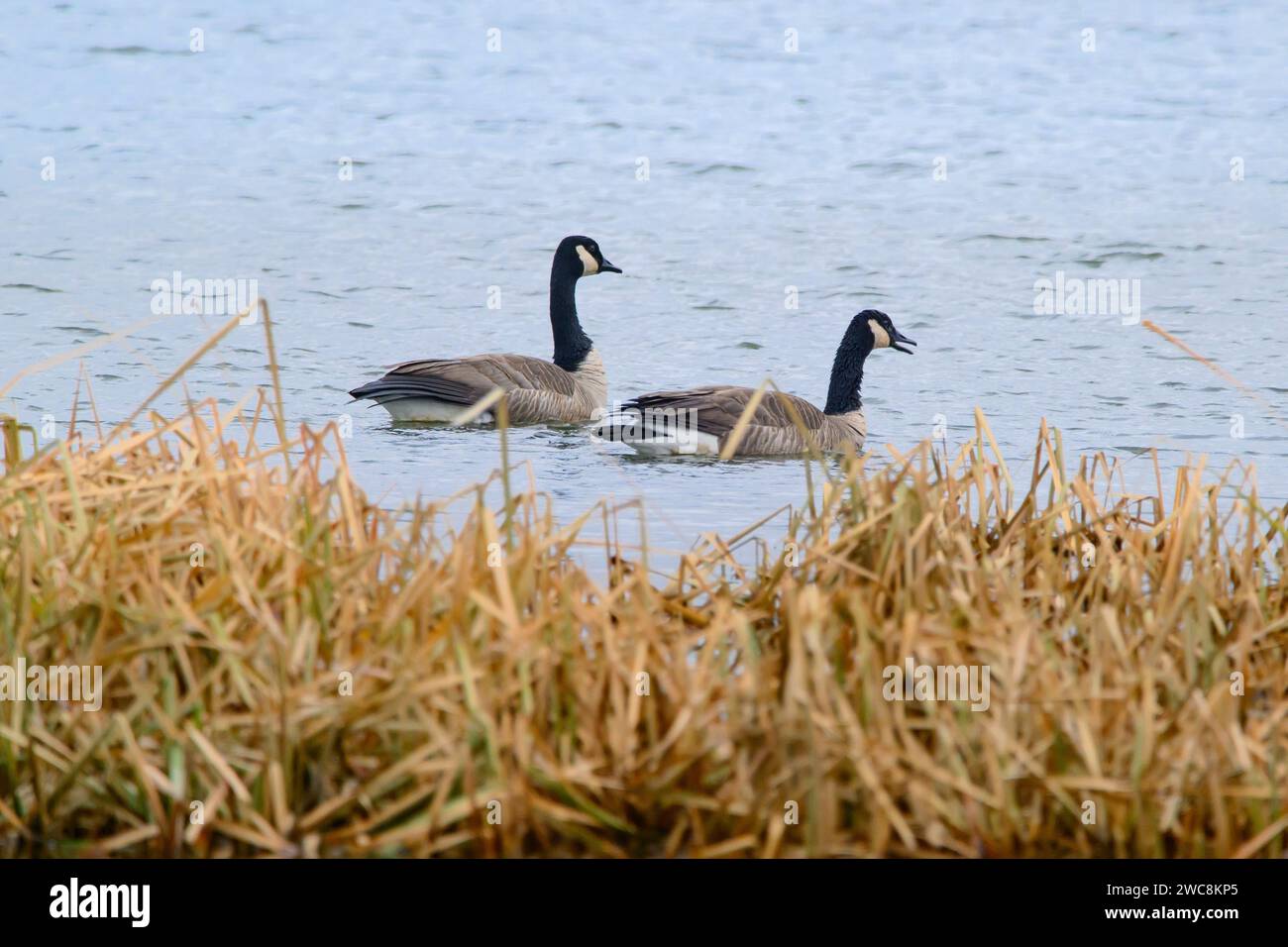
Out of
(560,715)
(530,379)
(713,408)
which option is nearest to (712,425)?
(713,408)

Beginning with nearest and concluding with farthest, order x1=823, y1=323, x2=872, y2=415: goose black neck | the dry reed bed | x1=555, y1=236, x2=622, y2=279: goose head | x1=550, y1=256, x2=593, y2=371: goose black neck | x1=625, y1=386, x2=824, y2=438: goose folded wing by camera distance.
Answer: the dry reed bed → x1=625, y1=386, x2=824, y2=438: goose folded wing → x1=823, y1=323, x2=872, y2=415: goose black neck → x1=550, y1=256, x2=593, y2=371: goose black neck → x1=555, y1=236, x2=622, y2=279: goose head

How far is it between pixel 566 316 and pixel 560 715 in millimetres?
10719

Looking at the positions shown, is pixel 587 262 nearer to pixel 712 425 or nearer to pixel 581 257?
pixel 581 257

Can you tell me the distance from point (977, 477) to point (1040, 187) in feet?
55.9

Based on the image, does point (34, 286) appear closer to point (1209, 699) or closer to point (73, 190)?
point (73, 190)

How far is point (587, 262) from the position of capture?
15312 millimetres

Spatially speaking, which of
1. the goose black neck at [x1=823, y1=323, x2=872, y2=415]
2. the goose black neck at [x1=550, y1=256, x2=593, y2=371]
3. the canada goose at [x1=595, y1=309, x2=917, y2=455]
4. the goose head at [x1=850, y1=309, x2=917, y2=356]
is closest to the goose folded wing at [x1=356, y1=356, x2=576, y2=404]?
the goose black neck at [x1=550, y1=256, x2=593, y2=371]

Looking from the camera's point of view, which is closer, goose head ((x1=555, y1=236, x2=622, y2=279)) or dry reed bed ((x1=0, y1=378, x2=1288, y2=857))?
dry reed bed ((x1=0, y1=378, x2=1288, y2=857))

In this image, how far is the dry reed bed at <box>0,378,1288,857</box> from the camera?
4238 mm

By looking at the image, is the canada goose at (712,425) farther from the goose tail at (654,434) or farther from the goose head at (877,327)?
the goose head at (877,327)

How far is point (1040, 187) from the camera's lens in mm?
22734

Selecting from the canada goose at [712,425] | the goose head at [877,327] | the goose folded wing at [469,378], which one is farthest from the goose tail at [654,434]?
the goose head at [877,327]

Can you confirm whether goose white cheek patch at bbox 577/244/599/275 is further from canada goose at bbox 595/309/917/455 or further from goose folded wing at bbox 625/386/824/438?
goose folded wing at bbox 625/386/824/438

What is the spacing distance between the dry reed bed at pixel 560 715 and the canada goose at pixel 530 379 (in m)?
7.05
